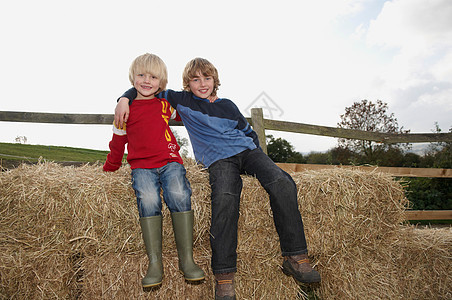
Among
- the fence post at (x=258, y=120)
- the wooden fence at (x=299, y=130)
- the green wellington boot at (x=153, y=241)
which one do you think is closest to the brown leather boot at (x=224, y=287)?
the green wellington boot at (x=153, y=241)

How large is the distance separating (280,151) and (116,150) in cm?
514

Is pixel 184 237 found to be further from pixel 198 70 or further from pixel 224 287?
pixel 198 70

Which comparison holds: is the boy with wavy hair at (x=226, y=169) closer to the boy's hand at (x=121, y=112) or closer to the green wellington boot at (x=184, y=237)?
the boy's hand at (x=121, y=112)

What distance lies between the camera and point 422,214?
162 inches

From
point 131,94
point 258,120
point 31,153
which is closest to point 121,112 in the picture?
point 131,94

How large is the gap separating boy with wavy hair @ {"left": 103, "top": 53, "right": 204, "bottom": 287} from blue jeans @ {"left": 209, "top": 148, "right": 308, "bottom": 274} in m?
0.17

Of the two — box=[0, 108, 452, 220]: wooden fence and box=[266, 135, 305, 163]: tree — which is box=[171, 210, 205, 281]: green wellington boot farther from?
box=[266, 135, 305, 163]: tree

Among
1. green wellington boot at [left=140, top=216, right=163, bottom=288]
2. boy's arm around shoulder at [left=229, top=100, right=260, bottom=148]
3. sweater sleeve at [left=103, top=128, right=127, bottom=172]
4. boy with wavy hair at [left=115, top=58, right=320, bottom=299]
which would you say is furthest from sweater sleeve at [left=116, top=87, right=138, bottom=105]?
green wellington boot at [left=140, top=216, right=163, bottom=288]

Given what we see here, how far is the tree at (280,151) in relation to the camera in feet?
21.8

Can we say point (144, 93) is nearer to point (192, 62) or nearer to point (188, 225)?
point (192, 62)

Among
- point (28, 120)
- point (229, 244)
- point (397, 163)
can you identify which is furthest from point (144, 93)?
point (397, 163)

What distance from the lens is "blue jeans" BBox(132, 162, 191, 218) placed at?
5.75ft

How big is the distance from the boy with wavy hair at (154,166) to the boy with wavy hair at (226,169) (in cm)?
12

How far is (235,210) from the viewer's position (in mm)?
1856
